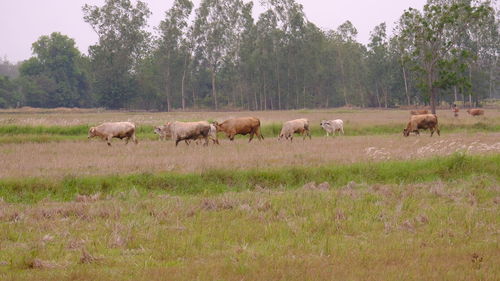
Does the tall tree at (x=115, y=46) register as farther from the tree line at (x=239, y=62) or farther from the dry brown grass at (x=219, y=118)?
the dry brown grass at (x=219, y=118)

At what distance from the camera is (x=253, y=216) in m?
9.46

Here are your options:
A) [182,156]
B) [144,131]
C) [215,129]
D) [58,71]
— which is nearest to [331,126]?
[215,129]

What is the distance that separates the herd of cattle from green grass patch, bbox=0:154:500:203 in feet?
31.4

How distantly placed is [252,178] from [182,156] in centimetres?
480

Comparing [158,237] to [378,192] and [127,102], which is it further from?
[127,102]

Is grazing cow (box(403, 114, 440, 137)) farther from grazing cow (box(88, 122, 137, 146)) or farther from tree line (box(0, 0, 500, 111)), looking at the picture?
tree line (box(0, 0, 500, 111))

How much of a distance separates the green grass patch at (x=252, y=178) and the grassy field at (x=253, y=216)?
1.5 inches

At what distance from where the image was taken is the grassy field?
6.54 m

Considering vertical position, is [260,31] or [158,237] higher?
[260,31]

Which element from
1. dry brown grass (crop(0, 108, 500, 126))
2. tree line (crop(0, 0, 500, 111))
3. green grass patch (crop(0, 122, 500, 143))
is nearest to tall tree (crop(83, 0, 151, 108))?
tree line (crop(0, 0, 500, 111))

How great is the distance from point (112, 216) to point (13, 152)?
42.4ft

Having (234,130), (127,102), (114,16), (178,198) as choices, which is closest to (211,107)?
(127,102)

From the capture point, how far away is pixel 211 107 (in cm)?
8188

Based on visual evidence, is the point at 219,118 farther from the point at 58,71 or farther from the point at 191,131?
the point at 58,71
